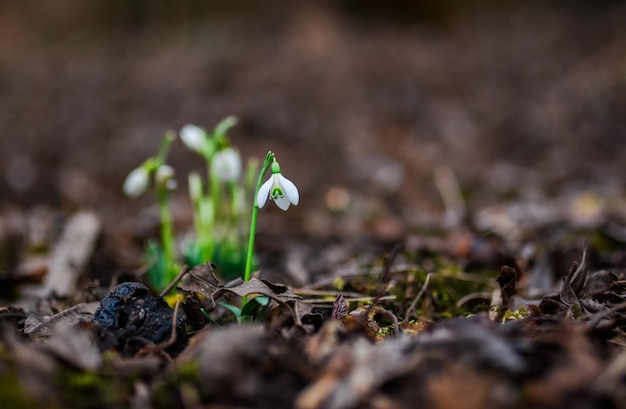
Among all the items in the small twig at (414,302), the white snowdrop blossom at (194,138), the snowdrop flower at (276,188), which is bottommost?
the small twig at (414,302)

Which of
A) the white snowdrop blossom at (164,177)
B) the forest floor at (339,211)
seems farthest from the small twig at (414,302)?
the white snowdrop blossom at (164,177)

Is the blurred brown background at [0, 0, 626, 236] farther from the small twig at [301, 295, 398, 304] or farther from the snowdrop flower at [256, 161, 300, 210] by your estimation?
the snowdrop flower at [256, 161, 300, 210]

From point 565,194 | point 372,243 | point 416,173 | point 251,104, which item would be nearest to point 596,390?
point 372,243

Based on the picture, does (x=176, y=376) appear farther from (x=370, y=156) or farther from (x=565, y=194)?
(x=370, y=156)

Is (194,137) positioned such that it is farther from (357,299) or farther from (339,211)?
(339,211)

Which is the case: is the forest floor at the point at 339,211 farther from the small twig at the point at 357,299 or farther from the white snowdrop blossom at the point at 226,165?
the white snowdrop blossom at the point at 226,165

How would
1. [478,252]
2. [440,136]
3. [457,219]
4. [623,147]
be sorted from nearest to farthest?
[478,252] → [457,219] → [623,147] → [440,136]
